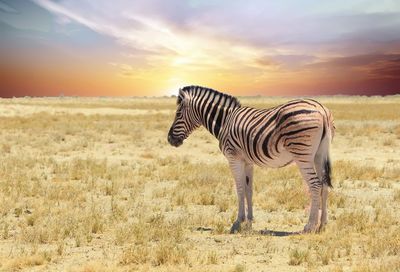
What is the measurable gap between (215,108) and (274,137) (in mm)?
1652

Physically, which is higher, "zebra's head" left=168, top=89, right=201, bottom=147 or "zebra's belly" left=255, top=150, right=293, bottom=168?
"zebra's head" left=168, top=89, right=201, bottom=147

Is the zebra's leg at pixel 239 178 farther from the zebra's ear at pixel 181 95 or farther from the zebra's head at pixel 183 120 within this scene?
the zebra's ear at pixel 181 95

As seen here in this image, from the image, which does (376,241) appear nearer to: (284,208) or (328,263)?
(328,263)

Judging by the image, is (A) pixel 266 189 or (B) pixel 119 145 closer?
(A) pixel 266 189

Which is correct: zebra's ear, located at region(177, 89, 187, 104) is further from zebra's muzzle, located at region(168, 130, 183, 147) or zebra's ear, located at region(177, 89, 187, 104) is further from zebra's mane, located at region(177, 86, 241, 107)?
zebra's muzzle, located at region(168, 130, 183, 147)

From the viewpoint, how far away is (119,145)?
25.8 meters

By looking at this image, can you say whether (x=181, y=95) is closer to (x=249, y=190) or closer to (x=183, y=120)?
(x=183, y=120)

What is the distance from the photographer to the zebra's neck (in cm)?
961

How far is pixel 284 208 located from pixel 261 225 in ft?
5.73

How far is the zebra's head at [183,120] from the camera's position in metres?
10.0

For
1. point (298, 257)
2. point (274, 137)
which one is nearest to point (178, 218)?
point (274, 137)

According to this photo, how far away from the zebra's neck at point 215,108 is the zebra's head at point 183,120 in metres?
0.25

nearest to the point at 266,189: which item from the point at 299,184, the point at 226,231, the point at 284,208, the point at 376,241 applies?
the point at 299,184

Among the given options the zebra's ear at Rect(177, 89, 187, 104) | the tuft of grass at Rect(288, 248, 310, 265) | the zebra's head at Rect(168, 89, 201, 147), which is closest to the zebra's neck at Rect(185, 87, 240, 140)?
the zebra's head at Rect(168, 89, 201, 147)
